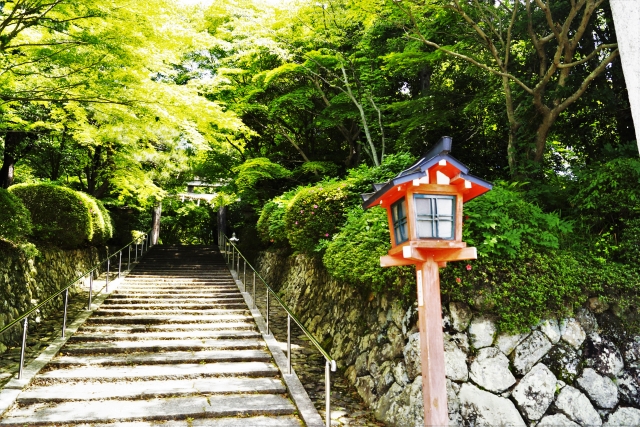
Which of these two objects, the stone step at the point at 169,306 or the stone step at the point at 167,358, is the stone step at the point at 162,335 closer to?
the stone step at the point at 167,358

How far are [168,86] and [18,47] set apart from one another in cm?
224

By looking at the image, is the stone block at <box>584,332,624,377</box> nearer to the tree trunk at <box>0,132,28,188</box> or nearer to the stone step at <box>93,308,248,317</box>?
the stone step at <box>93,308,248,317</box>

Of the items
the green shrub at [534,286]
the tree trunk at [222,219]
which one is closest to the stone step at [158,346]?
the green shrub at [534,286]

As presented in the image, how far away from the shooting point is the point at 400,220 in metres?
4.47

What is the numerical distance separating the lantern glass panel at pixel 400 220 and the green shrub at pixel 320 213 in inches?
139

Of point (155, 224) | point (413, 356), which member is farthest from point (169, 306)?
point (155, 224)

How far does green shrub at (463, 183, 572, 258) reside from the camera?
18.0 ft

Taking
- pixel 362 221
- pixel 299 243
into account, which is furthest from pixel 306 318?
pixel 362 221

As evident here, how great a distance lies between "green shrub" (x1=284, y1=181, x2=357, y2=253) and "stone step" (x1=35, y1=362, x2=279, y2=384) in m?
2.69

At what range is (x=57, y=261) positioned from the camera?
10.5 metres

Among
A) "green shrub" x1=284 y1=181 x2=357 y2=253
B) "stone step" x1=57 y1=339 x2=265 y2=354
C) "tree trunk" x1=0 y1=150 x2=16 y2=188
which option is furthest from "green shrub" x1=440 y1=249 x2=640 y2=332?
"tree trunk" x1=0 y1=150 x2=16 y2=188

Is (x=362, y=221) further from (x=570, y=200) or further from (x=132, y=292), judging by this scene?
(x=132, y=292)

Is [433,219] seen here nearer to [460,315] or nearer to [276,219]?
[460,315]

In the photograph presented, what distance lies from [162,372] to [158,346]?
3.18 ft
